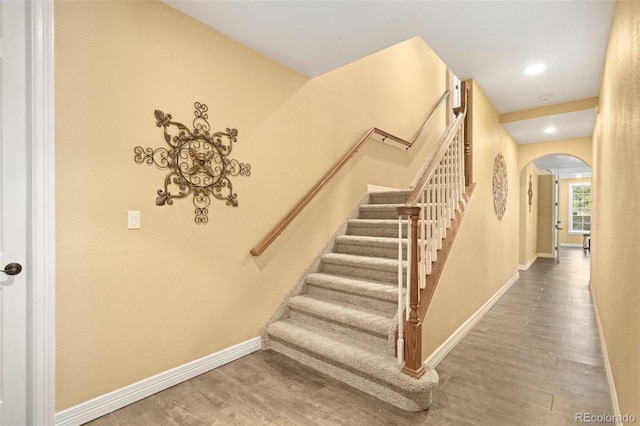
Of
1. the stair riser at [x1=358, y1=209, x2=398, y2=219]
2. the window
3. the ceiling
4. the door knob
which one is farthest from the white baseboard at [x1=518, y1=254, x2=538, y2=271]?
the door knob

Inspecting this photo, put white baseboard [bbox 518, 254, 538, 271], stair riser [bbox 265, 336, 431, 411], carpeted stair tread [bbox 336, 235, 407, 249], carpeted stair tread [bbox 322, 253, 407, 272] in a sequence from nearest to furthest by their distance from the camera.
Answer: 1. stair riser [bbox 265, 336, 431, 411]
2. carpeted stair tread [bbox 322, 253, 407, 272]
3. carpeted stair tread [bbox 336, 235, 407, 249]
4. white baseboard [bbox 518, 254, 538, 271]

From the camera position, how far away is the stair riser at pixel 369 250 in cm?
301

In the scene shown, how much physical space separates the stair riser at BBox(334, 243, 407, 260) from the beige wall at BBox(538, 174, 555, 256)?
7959mm

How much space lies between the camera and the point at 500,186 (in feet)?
15.0

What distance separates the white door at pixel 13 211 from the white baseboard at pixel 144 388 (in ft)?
0.70

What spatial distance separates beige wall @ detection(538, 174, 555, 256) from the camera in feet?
28.3

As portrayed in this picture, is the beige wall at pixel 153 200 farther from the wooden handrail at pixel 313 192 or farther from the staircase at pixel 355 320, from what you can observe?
the staircase at pixel 355 320

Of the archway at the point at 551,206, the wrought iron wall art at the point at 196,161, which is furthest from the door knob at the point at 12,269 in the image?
the archway at the point at 551,206

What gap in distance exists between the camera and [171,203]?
6.91 ft

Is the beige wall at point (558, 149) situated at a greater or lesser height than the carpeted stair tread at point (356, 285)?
greater

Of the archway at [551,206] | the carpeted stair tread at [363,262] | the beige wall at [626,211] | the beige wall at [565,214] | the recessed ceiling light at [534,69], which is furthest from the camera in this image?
the beige wall at [565,214]

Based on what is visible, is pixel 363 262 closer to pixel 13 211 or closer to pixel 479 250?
pixel 479 250

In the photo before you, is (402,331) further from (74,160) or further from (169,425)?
(74,160)

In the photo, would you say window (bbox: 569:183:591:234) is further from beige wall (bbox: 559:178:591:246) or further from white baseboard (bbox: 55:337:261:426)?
white baseboard (bbox: 55:337:261:426)
